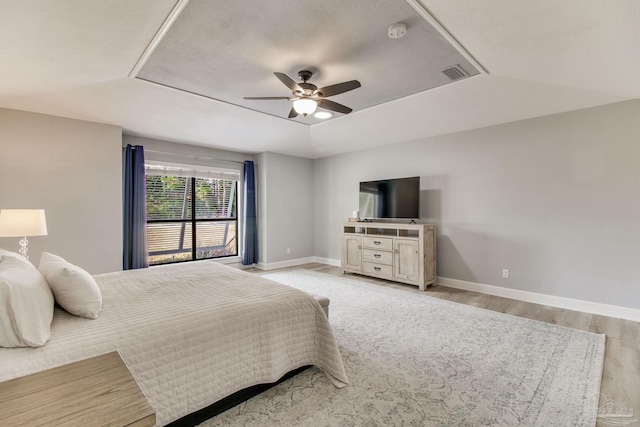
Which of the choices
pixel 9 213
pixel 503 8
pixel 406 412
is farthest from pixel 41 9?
pixel 406 412

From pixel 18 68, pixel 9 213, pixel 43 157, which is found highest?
pixel 18 68

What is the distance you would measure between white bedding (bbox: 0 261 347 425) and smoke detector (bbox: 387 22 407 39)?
2225 millimetres

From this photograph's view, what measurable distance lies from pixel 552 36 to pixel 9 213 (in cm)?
498

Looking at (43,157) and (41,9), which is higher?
(41,9)

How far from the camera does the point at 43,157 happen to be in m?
3.66

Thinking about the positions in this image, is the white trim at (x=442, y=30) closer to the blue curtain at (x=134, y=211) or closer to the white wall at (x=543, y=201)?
the white wall at (x=543, y=201)

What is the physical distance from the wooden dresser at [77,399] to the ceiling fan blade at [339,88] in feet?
8.62

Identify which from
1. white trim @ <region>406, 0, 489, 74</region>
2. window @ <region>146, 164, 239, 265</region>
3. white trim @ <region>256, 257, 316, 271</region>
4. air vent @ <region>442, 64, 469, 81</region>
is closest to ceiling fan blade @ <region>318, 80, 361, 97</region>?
white trim @ <region>406, 0, 489, 74</region>

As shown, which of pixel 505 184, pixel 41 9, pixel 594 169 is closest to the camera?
pixel 41 9

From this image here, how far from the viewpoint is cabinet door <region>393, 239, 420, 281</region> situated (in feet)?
14.7

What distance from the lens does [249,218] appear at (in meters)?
6.03

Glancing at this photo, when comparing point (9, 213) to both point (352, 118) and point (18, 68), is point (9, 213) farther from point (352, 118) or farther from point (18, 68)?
point (352, 118)

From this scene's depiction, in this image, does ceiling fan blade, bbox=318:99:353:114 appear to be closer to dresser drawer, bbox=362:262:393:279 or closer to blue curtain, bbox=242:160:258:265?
dresser drawer, bbox=362:262:393:279

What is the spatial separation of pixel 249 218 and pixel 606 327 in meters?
5.43
